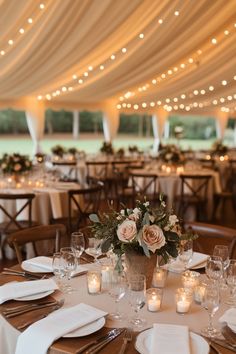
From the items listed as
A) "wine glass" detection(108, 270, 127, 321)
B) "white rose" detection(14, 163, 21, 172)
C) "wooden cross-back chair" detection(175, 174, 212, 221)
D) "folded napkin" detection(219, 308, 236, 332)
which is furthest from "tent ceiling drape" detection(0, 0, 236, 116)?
"folded napkin" detection(219, 308, 236, 332)

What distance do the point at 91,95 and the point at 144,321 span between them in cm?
1039

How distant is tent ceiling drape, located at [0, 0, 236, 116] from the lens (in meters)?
6.16

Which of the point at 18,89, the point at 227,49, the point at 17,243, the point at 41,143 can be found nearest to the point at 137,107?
the point at 41,143

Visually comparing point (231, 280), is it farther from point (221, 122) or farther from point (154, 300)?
point (221, 122)

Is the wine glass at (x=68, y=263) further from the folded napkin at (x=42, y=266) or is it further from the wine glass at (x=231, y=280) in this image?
the wine glass at (x=231, y=280)

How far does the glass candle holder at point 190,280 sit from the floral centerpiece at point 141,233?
0.70 feet

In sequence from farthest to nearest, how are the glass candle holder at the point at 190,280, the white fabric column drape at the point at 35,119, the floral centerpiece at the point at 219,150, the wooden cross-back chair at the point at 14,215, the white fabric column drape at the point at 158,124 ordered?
the white fabric column drape at the point at 158,124 → the white fabric column drape at the point at 35,119 → the floral centerpiece at the point at 219,150 → the wooden cross-back chair at the point at 14,215 → the glass candle holder at the point at 190,280

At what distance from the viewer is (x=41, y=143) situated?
41.3 feet

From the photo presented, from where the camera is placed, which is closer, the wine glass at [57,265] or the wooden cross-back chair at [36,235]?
the wine glass at [57,265]

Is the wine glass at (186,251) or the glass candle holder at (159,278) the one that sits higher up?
the wine glass at (186,251)

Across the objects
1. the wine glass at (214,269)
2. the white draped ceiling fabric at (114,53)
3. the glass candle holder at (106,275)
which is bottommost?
the glass candle holder at (106,275)

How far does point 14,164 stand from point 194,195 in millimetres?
3033

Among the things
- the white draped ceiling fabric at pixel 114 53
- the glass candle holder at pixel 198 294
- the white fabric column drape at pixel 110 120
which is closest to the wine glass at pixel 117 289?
the glass candle holder at pixel 198 294

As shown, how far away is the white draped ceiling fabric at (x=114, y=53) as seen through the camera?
618 cm
